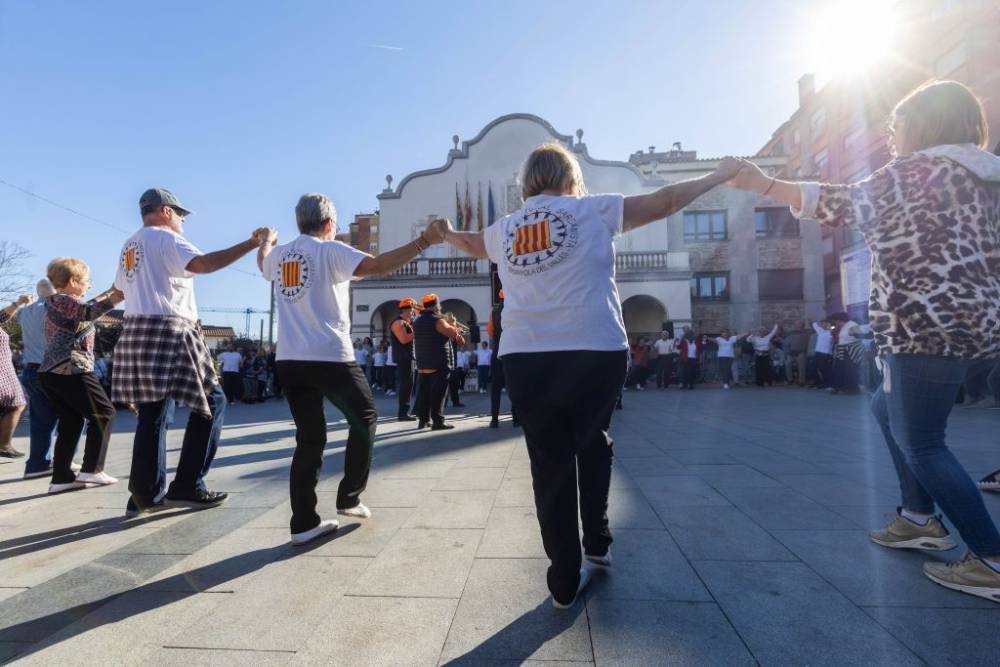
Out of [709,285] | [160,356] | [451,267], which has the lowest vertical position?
[160,356]

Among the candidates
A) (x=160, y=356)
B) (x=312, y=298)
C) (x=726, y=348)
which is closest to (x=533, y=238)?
(x=312, y=298)

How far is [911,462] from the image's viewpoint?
2.31 meters

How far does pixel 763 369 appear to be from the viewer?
18.0 m

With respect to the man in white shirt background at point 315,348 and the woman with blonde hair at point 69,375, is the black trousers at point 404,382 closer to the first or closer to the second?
the woman with blonde hair at point 69,375

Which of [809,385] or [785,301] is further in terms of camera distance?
[785,301]

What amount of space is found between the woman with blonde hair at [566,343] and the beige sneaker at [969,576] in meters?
1.34

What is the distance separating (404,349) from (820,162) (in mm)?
28535

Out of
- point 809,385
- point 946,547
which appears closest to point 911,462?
point 946,547

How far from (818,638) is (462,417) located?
307 inches

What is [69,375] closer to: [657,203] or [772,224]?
[657,203]

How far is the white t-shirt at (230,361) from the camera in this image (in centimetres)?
1445

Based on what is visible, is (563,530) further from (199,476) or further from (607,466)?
(199,476)

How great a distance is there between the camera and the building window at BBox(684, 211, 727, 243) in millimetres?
26141

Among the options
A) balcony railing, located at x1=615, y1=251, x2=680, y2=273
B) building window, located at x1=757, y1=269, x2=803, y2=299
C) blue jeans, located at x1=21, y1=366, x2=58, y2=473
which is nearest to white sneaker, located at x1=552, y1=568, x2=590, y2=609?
blue jeans, located at x1=21, y1=366, x2=58, y2=473
